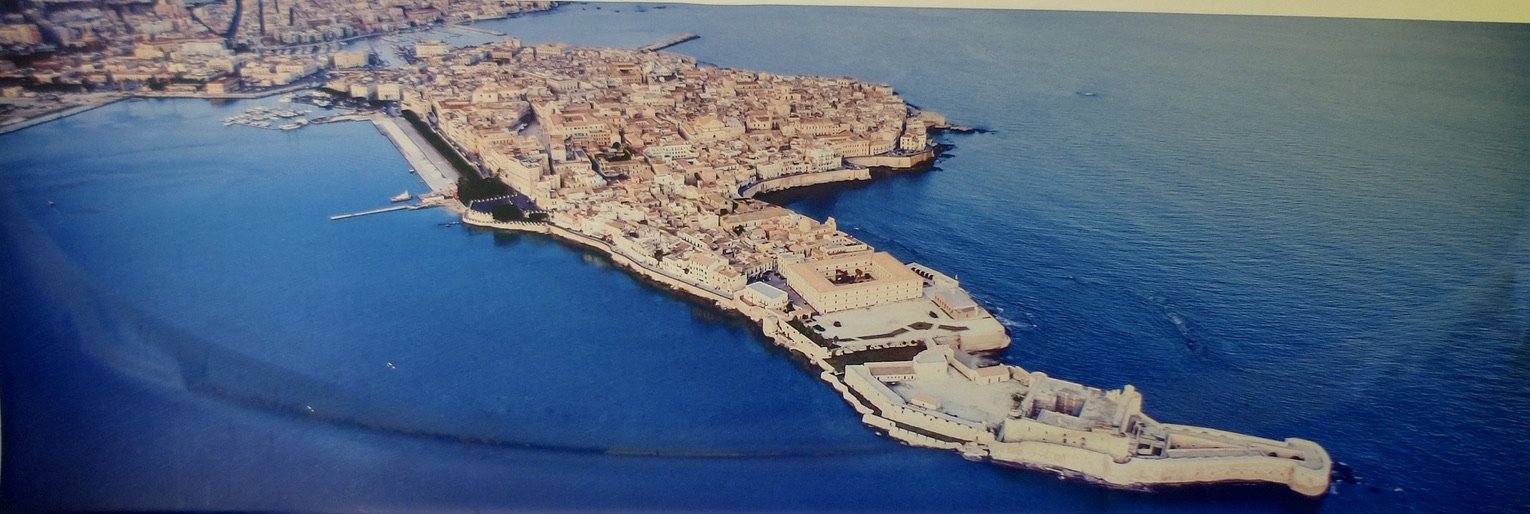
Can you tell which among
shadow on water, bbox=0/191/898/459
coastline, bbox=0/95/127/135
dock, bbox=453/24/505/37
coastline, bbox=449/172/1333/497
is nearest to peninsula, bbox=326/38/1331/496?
coastline, bbox=449/172/1333/497

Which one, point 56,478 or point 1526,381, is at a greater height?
point 1526,381

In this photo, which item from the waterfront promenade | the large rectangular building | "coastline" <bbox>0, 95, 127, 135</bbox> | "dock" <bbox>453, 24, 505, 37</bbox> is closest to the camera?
"coastline" <bbox>0, 95, 127, 135</bbox>

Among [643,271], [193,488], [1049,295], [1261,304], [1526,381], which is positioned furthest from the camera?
[643,271]

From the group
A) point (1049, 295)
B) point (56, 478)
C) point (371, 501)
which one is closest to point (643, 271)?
point (1049, 295)

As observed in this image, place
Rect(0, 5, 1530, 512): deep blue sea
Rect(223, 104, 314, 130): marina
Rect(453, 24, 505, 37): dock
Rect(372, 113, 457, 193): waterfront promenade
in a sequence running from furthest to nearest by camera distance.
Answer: Rect(372, 113, 457, 193): waterfront promenade, Rect(453, 24, 505, 37): dock, Rect(223, 104, 314, 130): marina, Rect(0, 5, 1530, 512): deep blue sea

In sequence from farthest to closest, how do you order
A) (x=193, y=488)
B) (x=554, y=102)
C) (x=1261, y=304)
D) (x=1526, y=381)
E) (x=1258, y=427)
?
(x=554, y=102) < (x=1261, y=304) < (x=1258, y=427) < (x=1526, y=381) < (x=193, y=488)

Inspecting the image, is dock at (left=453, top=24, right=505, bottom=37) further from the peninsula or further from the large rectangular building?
the large rectangular building

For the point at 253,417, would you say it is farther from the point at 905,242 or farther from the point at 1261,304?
the point at 1261,304
